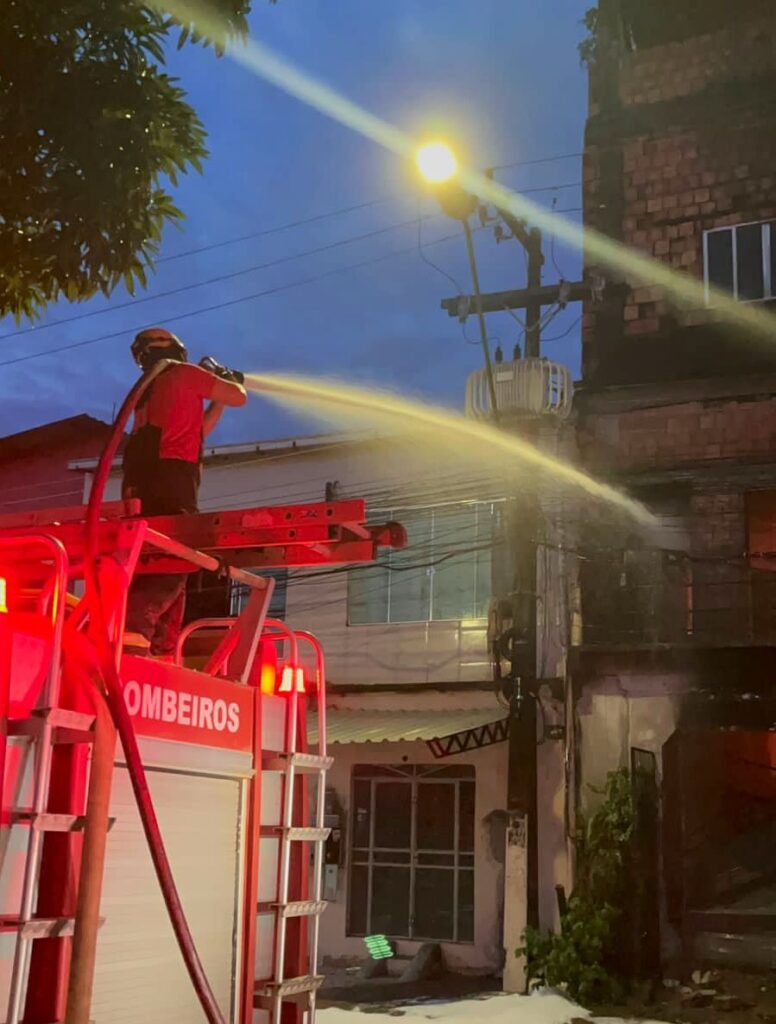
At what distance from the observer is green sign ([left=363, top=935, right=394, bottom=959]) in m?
14.8

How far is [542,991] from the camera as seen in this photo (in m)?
12.3

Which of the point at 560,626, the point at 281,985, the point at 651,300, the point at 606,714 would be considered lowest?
the point at 281,985

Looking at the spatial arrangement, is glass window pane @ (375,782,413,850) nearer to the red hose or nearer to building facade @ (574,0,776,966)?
building facade @ (574,0,776,966)

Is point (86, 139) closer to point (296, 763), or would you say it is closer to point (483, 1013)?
point (296, 763)

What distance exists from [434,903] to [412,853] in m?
0.76

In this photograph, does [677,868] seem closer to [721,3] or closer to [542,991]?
[542,991]

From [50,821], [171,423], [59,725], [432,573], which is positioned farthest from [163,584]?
[432,573]

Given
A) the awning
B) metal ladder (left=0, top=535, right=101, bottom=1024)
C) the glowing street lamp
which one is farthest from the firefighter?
the awning

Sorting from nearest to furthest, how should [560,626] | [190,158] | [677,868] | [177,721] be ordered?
[177,721], [190,158], [677,868], [560,626]

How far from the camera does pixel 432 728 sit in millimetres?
14367

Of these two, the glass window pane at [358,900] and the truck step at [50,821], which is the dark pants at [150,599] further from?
the glass window pane at [358,900]

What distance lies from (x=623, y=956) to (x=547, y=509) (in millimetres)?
5660

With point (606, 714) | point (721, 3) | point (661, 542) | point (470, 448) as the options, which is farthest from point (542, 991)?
point (721, 3)

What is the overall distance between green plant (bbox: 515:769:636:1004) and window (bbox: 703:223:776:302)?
711cm
